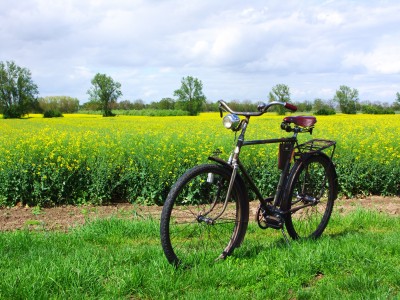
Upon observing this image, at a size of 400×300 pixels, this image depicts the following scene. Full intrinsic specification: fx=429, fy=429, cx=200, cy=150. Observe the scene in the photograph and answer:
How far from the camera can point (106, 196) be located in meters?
7.34

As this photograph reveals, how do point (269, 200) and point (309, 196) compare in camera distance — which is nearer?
point (269, 200)

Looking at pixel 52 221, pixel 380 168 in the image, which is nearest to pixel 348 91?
pixel 380 168

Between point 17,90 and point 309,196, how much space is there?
232ft

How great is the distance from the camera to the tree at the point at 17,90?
216ft

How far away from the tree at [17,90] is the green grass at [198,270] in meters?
64.2

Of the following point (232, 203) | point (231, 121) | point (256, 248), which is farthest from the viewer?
point (256, 248)

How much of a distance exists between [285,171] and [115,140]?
551cm

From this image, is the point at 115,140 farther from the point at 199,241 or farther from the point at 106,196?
the point at 199,241

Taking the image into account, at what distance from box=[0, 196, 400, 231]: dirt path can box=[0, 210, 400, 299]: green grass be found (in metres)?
1.27

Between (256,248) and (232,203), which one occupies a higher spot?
(232,203)

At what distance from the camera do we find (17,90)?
67812mm

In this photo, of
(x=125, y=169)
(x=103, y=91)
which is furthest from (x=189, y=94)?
(x=125, y=169)

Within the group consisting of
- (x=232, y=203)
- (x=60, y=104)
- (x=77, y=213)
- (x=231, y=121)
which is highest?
(x=60, y=104)

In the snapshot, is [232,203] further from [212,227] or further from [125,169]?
[125,169]
